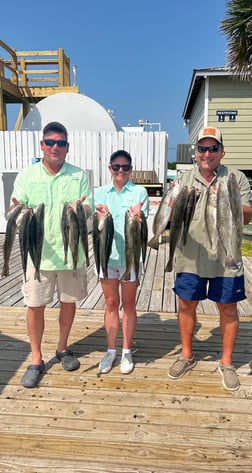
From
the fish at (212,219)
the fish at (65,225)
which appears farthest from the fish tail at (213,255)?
the fish at (65,225)

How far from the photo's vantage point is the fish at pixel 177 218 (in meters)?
2.54

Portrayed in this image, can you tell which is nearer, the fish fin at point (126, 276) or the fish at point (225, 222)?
the fish at point (225, 222)

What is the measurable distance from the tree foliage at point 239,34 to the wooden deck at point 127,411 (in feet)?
23.6

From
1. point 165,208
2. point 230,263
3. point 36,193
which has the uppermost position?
point 36,193

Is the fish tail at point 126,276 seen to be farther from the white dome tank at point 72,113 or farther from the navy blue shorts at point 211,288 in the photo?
the white dome tank at point 72,113

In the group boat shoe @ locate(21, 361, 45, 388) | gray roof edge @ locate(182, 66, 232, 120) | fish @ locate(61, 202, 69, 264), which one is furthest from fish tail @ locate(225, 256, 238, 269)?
gray roof edge @ locate(182, 66, 232, 120)

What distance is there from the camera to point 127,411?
2727 mm

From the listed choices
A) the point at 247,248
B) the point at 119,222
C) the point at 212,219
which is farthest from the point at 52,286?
the point at 247,248

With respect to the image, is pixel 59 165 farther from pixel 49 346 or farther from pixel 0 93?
pixel 0 93

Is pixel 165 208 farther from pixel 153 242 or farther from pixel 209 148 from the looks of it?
pixel 209 148

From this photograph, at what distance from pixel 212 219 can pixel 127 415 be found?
169 centimetres

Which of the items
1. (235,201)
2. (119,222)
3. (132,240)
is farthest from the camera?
(119,222)

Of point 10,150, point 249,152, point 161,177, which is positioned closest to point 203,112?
point 249,152

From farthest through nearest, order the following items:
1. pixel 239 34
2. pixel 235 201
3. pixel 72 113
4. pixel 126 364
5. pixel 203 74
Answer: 1. pixel 72 113
2. pixel 203 74
3. pixel 239 34
4. pixel 126 364
5. pixel 235 201
